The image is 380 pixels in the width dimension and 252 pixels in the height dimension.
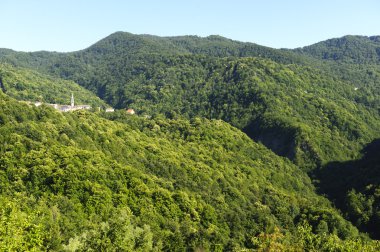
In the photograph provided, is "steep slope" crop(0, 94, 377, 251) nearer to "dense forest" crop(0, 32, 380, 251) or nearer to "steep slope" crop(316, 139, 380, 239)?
"dense forest" crop(0, 32, 380, 251)

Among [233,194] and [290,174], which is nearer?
[233,194]

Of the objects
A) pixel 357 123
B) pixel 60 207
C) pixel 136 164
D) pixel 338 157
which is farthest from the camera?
pixel 357 123

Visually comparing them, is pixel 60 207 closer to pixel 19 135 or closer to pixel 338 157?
pixel 19 135

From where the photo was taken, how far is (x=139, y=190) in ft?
255

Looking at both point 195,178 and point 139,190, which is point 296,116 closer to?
point 195,178

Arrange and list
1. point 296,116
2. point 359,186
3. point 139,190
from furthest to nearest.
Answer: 1. point 296,116
2. point 359,186
3. point 139,190

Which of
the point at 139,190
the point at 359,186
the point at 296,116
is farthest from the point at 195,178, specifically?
the point at 296,116

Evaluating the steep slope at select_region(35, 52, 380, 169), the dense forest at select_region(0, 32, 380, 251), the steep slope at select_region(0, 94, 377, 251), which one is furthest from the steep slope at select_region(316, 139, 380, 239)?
the steep slope at select_region(0, 94, 377, 251)

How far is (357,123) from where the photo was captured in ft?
550

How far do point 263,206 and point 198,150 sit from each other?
89.9 feet

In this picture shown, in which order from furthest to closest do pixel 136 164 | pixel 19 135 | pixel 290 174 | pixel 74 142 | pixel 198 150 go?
pixel 290 174, pixel 198 150, pixel 136 164, pixel 74 142, pixel 19 135

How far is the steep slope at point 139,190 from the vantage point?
167 feet

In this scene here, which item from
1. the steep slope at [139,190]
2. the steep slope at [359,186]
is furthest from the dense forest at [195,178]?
the steep slope at [359,186]

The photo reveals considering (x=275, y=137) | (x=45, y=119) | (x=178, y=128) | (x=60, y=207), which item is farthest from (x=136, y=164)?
(x=275, y=137)
